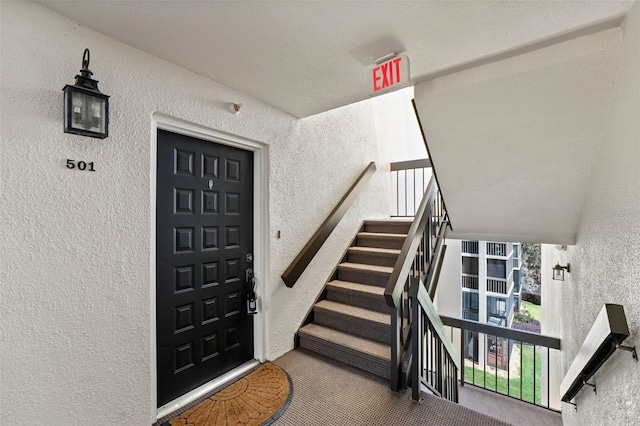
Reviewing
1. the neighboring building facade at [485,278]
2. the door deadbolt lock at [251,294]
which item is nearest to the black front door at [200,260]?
the door deadbolt lock at [251,294]

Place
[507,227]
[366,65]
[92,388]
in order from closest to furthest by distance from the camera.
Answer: [92,388], [366,65], [507,227]

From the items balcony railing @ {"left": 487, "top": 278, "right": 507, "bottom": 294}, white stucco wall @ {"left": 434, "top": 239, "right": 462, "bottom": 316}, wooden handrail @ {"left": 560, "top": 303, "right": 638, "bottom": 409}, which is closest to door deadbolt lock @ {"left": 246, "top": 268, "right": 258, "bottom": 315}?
wooden handrail @ {"left": 560, "top": 303, "right": 638, "bottom": 409}

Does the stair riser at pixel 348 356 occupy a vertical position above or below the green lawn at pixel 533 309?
above

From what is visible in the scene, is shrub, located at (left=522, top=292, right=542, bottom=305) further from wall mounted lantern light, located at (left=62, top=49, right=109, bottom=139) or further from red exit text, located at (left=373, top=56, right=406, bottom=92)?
wall mounted lantern light, located at (left=62, top=49, right=109, bottom=139)

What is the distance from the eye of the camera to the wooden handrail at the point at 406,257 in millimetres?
2082

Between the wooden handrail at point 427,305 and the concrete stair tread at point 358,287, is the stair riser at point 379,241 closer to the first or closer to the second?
the concrete stair tread at point 358,287

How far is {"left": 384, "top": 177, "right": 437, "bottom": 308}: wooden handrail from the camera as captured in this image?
2082mm

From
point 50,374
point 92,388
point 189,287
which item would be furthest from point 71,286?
point 189,287

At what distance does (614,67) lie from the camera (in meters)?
1.39

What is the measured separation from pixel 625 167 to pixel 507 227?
158cm

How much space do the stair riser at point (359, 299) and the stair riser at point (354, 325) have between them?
0.23m

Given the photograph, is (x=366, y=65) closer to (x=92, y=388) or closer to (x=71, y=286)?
(x=71, y=286)

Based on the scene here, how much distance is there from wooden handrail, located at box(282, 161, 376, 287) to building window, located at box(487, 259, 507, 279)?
520 cm

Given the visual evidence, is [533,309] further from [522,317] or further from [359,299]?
[359,299]
